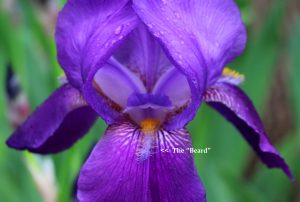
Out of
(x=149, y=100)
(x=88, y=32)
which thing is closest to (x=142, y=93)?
(x=149, y=100)

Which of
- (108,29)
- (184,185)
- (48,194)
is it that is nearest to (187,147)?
(184,185)

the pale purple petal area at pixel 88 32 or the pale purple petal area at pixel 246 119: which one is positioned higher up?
the pale purple petal area at pixel 88 32

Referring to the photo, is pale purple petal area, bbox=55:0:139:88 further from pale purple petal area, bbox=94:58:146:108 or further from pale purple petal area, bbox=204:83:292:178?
pale purple petal area, bbox=204:83:292:178

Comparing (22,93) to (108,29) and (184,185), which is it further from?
(184,185)

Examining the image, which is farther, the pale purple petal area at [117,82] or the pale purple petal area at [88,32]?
the pale purple petal area at [117,82]

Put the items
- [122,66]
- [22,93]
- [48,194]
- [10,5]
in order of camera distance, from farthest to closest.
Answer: [10,5] < [22,93] < [48,194] < [122,66]

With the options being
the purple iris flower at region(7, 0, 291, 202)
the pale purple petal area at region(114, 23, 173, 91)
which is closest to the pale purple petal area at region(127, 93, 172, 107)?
the purple iris flower at region(7, 0, 291, 202)

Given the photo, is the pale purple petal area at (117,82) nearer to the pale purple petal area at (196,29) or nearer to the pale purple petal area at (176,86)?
the pale purple petal area at (176,86)

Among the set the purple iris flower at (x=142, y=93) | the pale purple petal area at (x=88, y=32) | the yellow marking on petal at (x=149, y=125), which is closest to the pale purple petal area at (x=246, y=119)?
the purple iris flower at (x=142, y=93)
